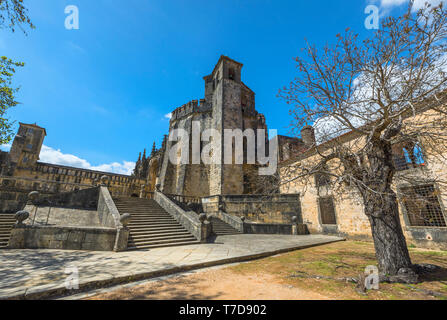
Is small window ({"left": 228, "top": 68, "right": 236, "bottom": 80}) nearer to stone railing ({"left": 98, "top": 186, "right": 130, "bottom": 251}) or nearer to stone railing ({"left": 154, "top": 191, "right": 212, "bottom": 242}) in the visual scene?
stone railing ({"left": 154, "top": 191, "right": 212, "bottom": 242})

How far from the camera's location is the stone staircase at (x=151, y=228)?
728cm

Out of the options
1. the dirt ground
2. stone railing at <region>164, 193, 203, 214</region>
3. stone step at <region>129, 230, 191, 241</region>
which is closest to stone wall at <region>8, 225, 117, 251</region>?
stone step at <region>129, 230, 191, 241</region>

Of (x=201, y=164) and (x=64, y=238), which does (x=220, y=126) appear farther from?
(x=64, y=238)

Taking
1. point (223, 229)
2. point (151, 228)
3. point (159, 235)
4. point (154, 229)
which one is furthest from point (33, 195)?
point (223, 229)

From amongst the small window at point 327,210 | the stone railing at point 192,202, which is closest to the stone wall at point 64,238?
the stone railing at point 192,202

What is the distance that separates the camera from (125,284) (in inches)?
143

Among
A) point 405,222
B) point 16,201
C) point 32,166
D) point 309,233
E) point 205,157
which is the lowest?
point 309,233

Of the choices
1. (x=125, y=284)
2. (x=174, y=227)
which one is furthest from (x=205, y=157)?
(x=125, y=284)

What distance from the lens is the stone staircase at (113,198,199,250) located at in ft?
23.9

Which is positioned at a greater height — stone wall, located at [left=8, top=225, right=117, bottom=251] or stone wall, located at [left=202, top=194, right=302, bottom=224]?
stone wall, located at [left=202, top=194, right=302, bottom=224]

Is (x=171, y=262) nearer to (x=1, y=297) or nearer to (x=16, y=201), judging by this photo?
(x=1, y=297)

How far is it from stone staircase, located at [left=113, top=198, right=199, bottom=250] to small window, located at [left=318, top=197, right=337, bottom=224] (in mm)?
9710

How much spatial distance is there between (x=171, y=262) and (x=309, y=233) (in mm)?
11814

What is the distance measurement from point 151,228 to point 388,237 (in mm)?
8588
